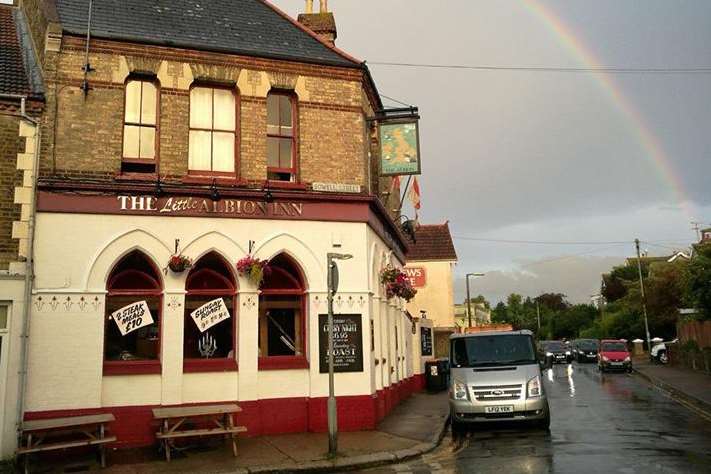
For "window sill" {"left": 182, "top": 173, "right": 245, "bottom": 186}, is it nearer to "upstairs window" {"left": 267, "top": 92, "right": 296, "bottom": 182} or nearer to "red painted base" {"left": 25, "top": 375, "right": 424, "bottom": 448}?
"upstairs window" {"left": 267, "top": 92, "right": 296, "bottom": 182}

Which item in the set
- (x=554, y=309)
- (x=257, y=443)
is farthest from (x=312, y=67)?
(x=554, y=309)

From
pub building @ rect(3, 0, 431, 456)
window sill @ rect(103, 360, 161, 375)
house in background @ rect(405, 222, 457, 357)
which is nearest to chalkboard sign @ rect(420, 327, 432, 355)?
house in background @ rect(405, 222, 457, 357)

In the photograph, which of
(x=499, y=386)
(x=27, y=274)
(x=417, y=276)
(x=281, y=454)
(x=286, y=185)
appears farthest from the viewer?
(x=417, y=276)

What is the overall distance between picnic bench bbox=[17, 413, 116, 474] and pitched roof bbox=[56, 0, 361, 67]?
304 inches

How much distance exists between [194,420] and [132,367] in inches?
64.6

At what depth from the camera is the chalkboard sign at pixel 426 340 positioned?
2800 cm

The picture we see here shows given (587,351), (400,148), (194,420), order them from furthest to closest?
(587,351), (400,148), (194,420)

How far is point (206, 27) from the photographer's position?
15.3 metres

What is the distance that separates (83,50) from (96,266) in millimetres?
4515

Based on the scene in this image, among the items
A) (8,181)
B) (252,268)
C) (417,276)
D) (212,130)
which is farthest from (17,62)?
(417,276)

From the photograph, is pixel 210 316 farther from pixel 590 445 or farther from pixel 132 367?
pixel 590 445

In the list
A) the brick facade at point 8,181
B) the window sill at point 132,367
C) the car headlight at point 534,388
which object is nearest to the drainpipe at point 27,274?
the brick facade at point 8,181

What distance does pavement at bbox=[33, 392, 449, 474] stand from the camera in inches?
419

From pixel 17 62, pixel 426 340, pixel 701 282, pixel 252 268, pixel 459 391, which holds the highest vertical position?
pixel 17 62
